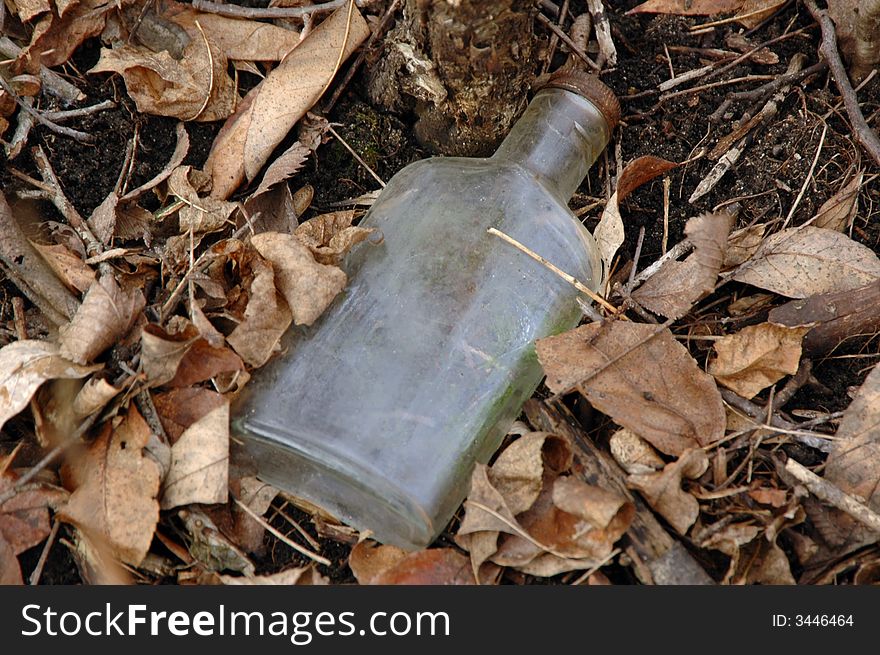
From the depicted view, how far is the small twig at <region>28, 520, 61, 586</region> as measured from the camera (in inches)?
69.4

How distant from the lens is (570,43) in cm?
236

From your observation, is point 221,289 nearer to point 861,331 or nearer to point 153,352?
point 153,352

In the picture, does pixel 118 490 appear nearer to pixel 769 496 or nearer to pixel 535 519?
pixel 535 519

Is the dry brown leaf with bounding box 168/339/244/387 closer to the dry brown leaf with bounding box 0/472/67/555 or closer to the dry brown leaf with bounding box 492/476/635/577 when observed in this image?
the dry brown leaf with bounding box 0/472/67/555

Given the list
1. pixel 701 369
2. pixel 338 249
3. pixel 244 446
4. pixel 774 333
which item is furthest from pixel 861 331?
pixel 244 446

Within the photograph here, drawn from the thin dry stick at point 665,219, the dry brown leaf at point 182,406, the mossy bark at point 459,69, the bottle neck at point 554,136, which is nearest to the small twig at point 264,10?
the mossy bark at point 459,69

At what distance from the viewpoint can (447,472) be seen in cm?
182

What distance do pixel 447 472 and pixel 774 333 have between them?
0.85 metres

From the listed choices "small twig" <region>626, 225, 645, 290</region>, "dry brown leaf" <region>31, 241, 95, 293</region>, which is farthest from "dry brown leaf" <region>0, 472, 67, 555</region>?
"small twig" <region>626, 225, 645, 290</region>

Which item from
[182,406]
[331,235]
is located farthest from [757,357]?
[182,406]

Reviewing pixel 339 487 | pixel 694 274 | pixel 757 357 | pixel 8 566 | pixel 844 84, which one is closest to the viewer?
pixel 8 566

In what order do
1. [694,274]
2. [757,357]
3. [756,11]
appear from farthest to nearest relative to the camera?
[756,11] → [694,274] → [757,357]

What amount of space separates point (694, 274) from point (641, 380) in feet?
1.12

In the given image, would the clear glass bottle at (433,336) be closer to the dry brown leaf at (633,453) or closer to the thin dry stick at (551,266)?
the thin dry stick at (551,266)
